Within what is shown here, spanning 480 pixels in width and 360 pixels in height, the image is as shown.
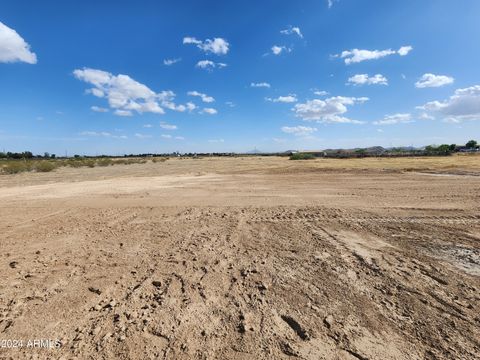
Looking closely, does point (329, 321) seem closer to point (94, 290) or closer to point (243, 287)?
point (243, 287)

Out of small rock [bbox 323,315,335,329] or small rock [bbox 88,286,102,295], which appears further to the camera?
small rock [bbox 88,286,102,295]

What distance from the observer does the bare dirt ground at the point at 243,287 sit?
3.07 m

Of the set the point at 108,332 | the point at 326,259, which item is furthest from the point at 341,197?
the point at 108,332

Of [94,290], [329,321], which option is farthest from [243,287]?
[94,290]

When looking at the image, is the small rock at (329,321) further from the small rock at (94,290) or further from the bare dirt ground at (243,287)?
the small rock at (94,290)

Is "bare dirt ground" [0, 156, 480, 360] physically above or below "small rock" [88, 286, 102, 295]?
below

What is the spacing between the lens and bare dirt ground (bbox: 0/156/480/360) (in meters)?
3.07

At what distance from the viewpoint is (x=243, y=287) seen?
4273 mm

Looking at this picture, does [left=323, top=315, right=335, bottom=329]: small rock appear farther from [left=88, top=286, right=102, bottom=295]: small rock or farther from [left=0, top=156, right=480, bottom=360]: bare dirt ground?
[left=88, top=286, right=102, bottom=295]: small rock

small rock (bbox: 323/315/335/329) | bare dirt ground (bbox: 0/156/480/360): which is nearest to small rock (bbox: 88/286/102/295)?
bare dirt ground (bbox: 0/156/480/360)

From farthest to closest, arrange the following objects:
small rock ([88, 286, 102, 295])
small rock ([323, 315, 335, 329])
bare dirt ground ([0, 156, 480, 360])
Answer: small rock ([88, 286, 102, 295]), small rock ([323, 315, 335, 329]), bare dirt ground ([0, 156, 480, 360])

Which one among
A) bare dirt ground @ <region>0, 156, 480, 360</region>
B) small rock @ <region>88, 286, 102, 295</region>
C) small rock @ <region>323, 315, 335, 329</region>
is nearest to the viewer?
bare dirt ground @ <region>0, 156, 480, 360</region>

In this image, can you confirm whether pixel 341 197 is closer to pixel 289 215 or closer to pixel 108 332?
pixel 289 215

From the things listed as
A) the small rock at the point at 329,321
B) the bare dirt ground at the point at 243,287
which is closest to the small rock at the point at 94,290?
the bare dirt ground at the point at 243,287
